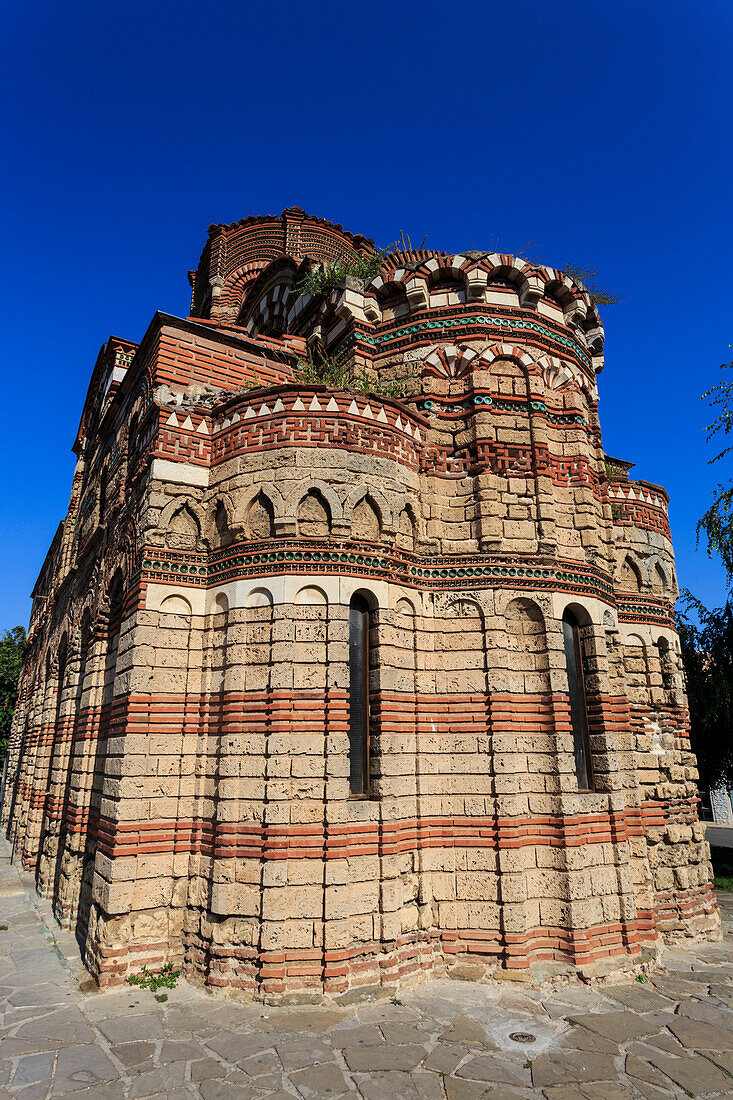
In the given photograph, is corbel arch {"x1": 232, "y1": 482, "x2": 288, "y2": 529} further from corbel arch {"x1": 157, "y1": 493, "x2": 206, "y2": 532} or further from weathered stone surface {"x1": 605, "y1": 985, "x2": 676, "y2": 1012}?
weathered stone surface {"x1": 605, "y1": 985, "x2": 676, "y2": 1012}

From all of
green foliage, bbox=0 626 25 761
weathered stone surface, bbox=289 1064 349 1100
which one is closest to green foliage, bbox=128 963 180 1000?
weathered stone surface, bbox=289 1064 349 1100

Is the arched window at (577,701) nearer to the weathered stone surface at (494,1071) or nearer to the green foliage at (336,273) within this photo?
the weathered stone surface at (494,1071)

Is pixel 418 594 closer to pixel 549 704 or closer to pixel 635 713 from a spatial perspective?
pixel 549 704

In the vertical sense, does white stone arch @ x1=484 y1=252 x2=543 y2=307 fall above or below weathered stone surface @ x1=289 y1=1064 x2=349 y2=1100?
above

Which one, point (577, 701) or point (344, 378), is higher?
point (344, 378)

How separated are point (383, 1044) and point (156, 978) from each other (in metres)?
2.50

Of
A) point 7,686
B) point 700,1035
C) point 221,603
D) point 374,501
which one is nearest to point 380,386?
point 374,501

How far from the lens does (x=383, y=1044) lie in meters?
5.29

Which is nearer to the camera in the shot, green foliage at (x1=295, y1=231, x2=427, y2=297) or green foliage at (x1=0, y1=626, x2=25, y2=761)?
green foliage at (x1=295, y1=231, x2=427, y2=297)

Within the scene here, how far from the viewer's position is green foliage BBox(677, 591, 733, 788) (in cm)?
1451

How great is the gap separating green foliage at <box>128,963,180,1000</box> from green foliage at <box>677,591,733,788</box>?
12411 mm

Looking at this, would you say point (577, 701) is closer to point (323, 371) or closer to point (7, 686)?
point (323, 371)

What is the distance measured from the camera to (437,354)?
903 centimetres

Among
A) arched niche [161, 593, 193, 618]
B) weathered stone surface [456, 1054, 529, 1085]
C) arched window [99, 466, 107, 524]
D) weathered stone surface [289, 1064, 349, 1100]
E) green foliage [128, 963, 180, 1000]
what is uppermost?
arched window [99, 466, 107, 524]
